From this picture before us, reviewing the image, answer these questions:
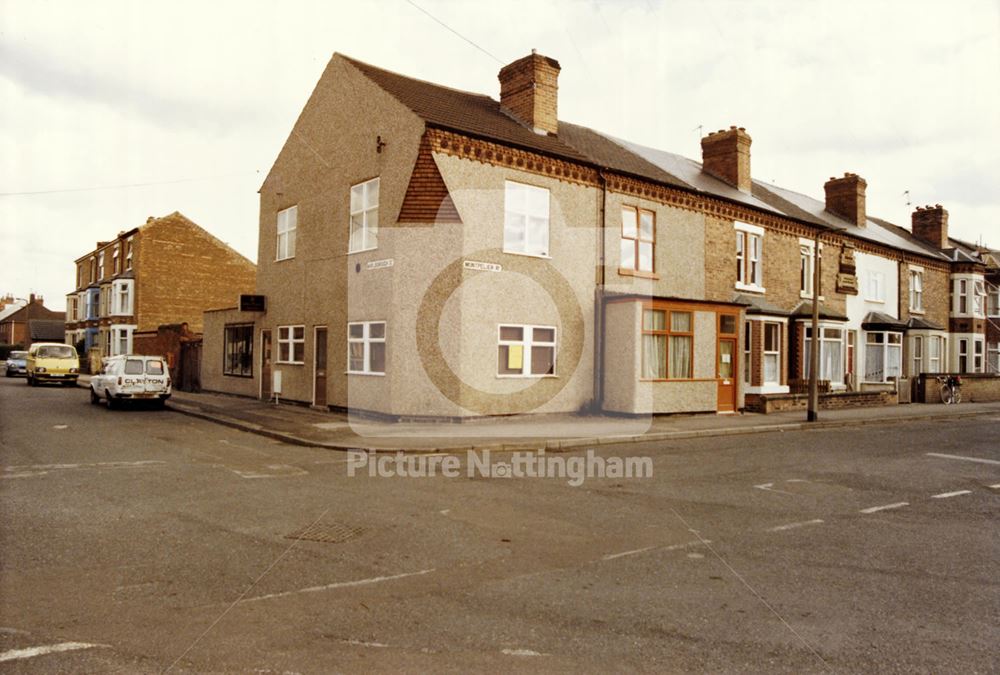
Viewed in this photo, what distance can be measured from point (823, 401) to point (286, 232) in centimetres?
1991

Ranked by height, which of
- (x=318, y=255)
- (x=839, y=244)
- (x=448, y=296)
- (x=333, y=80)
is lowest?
(x=448, y=296)

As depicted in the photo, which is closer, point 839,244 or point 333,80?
point 333,80

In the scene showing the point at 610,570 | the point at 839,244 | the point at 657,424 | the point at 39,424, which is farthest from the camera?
the point at 839,244

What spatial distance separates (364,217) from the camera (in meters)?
18.8

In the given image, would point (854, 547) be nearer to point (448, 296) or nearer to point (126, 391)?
point (448, 296)

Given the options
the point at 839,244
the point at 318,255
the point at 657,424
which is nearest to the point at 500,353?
the point at 657,424

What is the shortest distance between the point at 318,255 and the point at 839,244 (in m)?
21.9

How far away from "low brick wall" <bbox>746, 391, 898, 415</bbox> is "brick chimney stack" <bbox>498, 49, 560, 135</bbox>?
1090cm


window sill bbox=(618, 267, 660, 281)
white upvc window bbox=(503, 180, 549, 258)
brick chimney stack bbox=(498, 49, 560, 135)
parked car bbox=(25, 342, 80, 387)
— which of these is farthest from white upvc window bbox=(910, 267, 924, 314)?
parked car bbox=(25, 342, 80, 387)

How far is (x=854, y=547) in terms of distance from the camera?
22.5 ft

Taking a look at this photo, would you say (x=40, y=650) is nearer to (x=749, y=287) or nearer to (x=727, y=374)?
(x=727, y=374)

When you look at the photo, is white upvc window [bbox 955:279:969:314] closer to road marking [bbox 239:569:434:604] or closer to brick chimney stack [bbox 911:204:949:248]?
brick chimney stack [bbox 911:204:949:248]

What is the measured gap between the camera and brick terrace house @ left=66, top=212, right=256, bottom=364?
43688 millimetres

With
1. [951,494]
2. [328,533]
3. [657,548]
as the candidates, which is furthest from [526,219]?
[657,548]
